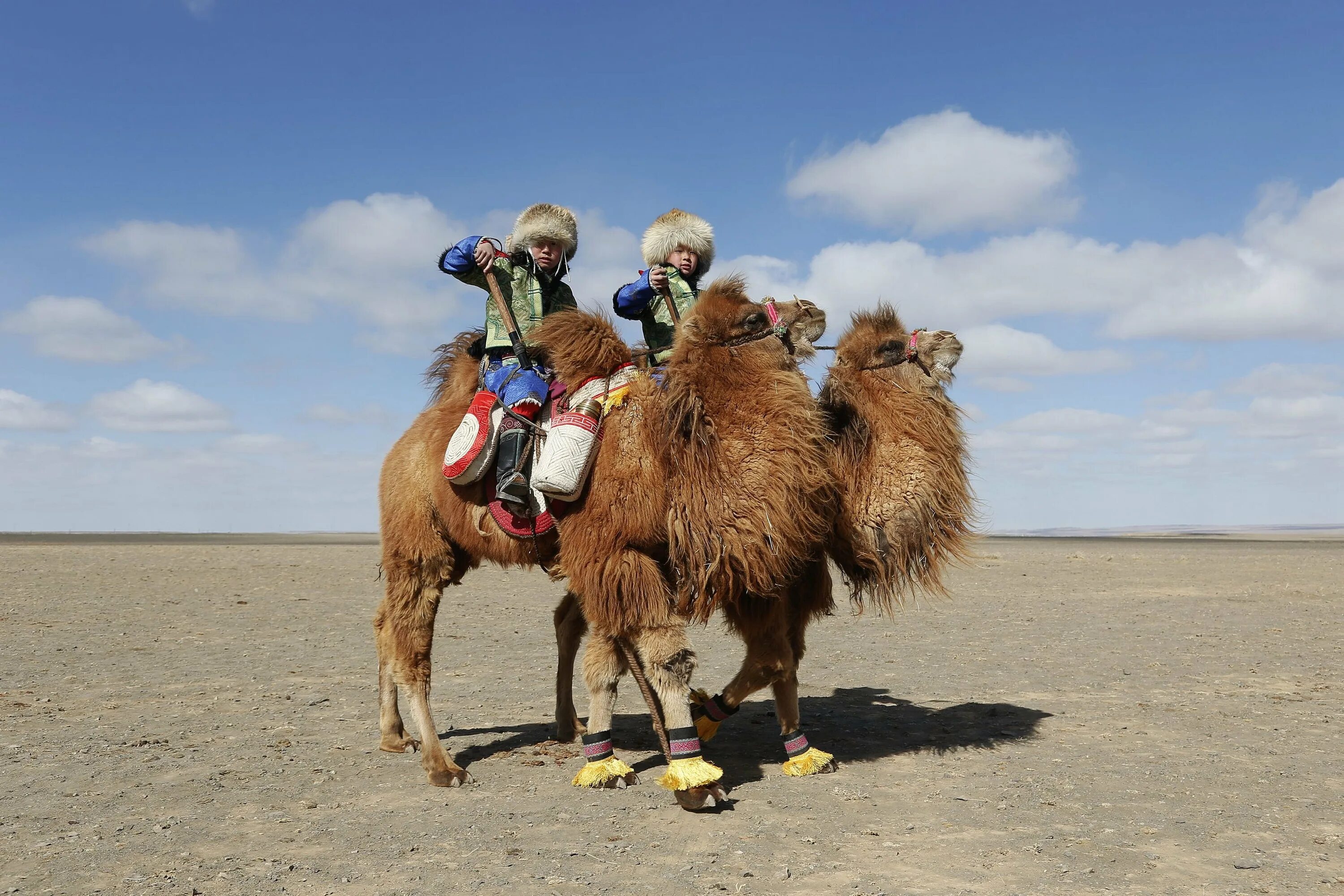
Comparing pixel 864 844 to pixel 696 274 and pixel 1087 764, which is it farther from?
pixel 696 274

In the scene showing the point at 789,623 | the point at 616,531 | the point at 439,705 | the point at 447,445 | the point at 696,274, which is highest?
the point at 696,274

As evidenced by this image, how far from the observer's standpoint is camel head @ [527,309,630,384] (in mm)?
6117

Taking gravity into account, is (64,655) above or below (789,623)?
below

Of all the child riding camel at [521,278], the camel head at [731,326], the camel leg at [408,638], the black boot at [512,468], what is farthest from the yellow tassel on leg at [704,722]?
the camel head at [731,326]

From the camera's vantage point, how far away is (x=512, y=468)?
20.2ft

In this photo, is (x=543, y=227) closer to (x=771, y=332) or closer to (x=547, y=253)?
(x=547, y=253)

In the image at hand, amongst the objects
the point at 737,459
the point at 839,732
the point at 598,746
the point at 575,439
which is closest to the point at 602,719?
the point at 598,746

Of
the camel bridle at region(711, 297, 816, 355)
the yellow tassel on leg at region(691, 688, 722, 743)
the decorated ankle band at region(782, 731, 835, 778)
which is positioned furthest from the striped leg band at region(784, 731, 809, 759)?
the camel bridle at region(711, 297, 816, 355)

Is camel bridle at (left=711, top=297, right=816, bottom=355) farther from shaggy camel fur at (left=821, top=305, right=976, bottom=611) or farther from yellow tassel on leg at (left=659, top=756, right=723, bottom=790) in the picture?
yellow tassel on leg at (left=659, top=756, right=723, bottom=790)

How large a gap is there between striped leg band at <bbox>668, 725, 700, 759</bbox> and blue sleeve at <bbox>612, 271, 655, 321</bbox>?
2815mm

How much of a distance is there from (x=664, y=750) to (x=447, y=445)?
8.05 ft

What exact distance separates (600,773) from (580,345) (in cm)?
257

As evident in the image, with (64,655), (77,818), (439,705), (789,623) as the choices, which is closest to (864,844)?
(789,623)

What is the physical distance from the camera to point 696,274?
685cm
